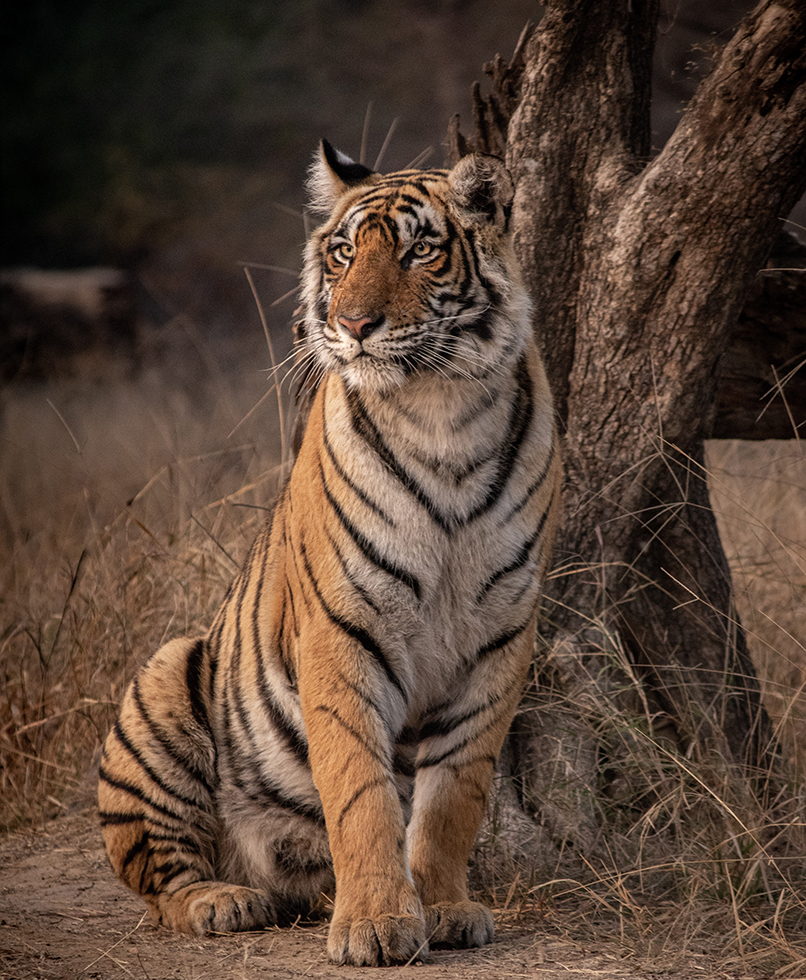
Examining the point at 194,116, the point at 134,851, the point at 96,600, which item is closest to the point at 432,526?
the point at 134,851

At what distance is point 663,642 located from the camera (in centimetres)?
329

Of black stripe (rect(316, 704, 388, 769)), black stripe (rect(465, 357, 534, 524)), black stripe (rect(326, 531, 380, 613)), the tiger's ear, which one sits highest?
the tiger's ear

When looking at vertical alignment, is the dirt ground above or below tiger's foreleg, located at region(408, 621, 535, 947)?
below

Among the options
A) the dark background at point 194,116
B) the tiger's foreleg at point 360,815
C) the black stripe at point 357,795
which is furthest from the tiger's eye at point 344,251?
the dark background at point 194,116

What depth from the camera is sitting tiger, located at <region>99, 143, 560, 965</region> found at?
2295 millimetres

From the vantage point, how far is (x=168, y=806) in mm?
2678

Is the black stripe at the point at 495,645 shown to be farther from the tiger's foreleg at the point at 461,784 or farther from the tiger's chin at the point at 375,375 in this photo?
the tiger's chin at the point at 375,375

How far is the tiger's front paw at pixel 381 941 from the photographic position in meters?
2.13

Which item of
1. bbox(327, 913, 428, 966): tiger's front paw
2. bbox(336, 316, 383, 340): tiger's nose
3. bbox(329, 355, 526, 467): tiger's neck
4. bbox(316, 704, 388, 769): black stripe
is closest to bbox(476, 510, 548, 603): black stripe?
bbox(329, 355, 526, 467): tiger's neck

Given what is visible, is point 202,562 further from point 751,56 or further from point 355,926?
point 751,56

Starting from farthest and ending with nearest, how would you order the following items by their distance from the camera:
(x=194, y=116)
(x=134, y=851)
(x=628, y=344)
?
1. (x=194, y=116)
2. (x=628, y=344)
3. (x=134, y=851)

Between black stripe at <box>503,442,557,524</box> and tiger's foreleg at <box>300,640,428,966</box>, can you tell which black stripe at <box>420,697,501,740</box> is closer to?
tiger's foreleg at <box>300,640,428,966</box>

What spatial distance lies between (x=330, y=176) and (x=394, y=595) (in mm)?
1136

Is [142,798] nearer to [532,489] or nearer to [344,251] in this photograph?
[532,489]
